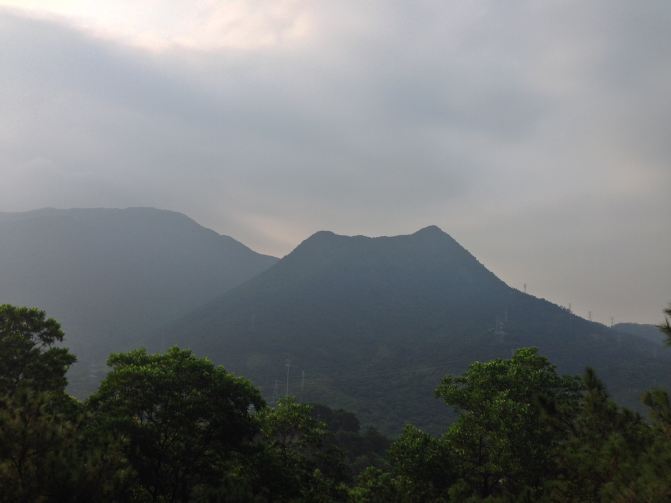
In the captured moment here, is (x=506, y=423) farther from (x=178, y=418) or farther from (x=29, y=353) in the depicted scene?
Result: (x=29, y=353)

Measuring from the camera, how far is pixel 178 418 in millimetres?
20984

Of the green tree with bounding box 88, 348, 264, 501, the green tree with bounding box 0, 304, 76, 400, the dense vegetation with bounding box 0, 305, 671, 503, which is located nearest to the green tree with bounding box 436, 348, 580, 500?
the dense vegetation with bounding box 0, 305, 671, 503

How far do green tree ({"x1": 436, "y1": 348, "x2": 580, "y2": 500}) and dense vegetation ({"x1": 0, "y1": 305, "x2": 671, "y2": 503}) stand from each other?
0.07 m

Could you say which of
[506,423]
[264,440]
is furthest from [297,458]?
[506,423]

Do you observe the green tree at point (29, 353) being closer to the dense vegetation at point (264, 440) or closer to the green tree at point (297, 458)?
the dense vegetation at point (264, 440)

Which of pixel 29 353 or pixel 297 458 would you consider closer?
pixel 29 353

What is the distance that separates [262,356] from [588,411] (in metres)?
170

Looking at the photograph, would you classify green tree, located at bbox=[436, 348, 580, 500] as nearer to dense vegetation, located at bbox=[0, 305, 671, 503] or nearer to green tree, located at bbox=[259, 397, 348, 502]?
dense vegetation, located at bbox=[0, 305, 671, 503]

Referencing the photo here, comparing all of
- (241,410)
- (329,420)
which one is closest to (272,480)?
(241,410)

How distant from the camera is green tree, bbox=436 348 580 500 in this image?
74.1 ft

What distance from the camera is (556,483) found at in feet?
51.3

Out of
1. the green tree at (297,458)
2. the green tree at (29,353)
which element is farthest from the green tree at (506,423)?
the green tree at (29,353)

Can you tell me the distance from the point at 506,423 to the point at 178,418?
14661 mm

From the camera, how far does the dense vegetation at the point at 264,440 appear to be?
12008mm
